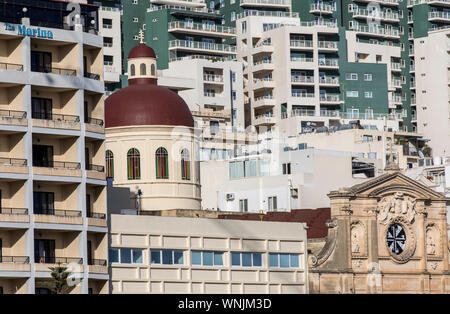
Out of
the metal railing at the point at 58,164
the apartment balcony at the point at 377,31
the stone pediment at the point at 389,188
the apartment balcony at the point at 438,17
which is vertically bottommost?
the metal railing at the point at 58,164

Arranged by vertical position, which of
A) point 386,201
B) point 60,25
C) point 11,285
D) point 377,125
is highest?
point 377,125

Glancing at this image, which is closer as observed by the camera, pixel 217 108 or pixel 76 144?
pixel 76 144

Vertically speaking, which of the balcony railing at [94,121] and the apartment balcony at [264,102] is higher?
the apartment balcony at [264,102]

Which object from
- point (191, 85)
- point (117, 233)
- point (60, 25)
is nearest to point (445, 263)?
point (117, 233)

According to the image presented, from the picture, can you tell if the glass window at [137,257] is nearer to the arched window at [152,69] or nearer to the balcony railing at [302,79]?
the arched window at [152,69]

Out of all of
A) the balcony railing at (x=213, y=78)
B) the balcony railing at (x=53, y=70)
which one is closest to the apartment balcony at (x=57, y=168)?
the balcony railing at (x=53, y=70)

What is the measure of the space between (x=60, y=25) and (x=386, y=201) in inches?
1300

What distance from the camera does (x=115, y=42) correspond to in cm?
16625

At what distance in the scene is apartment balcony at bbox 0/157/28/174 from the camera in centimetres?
7419

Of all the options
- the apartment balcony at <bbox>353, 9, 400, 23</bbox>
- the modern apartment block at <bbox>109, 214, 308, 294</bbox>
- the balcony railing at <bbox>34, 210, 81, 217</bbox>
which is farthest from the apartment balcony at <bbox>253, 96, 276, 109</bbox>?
the balcony railing at <bbox>34, 210, 81, 217</bbox>

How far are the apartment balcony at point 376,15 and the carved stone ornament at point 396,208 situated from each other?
8272 cm

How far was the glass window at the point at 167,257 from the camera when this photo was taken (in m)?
85.9

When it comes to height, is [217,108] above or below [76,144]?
above

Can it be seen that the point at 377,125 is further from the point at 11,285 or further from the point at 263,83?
the point at 11,285
